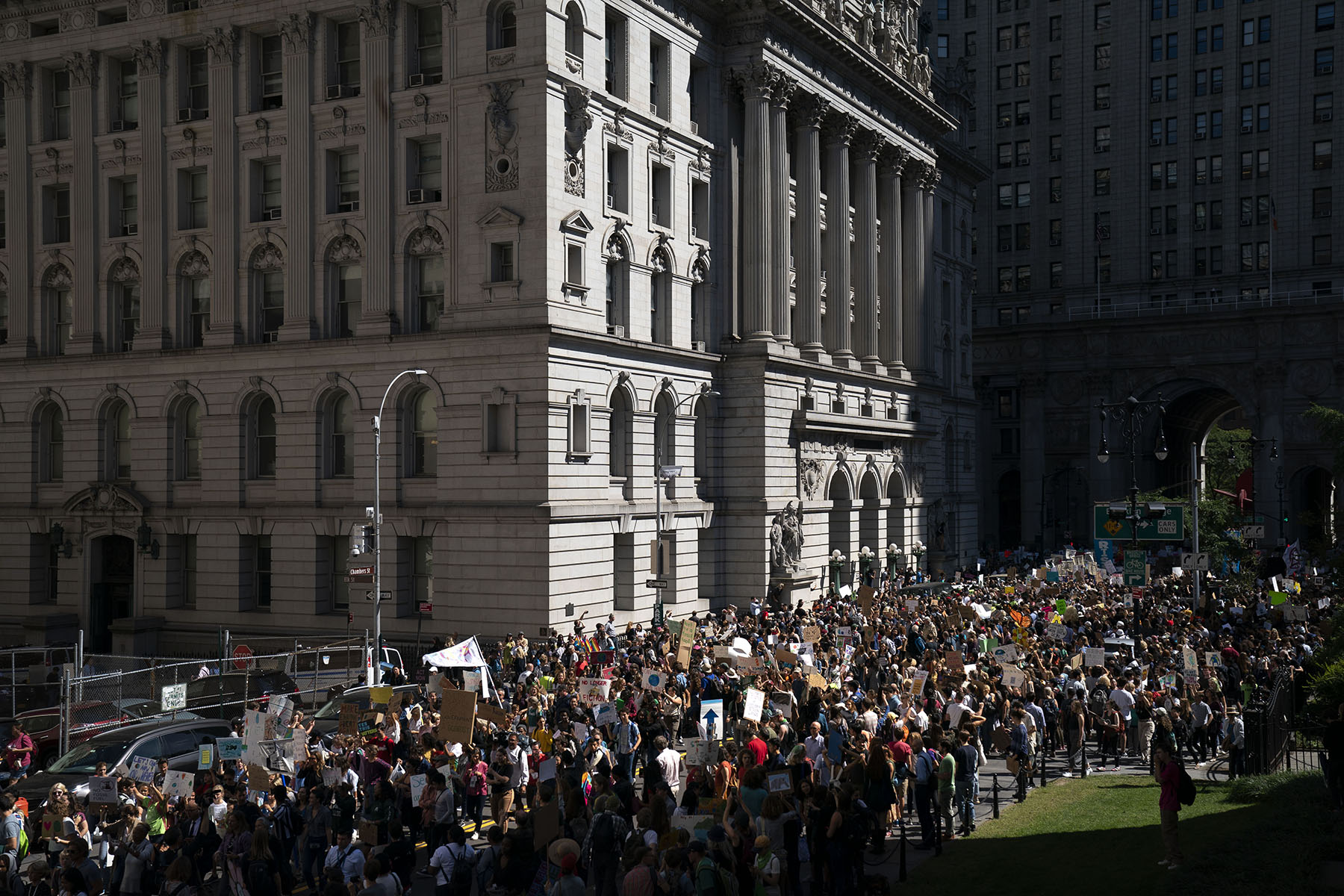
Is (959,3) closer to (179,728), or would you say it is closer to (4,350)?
(4,350)

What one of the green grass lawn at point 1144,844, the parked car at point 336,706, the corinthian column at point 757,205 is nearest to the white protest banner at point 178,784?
the parked car at point 336,706

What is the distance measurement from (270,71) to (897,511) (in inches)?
1526

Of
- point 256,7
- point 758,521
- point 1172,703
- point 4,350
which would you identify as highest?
point 256,7

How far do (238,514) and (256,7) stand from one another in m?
18.6

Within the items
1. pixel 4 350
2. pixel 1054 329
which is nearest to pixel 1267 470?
pixel 1054 329

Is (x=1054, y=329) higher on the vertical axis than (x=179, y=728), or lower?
higher

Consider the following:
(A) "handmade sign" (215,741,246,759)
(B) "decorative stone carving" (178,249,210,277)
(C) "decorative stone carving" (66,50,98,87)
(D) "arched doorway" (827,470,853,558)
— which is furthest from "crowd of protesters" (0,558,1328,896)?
(C) "decorative stone carving" (66,50,98,87)

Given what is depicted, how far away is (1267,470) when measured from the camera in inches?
3406

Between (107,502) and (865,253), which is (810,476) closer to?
(865,253)

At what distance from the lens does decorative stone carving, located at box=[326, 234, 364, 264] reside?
1832 inches

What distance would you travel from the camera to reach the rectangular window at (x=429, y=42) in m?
45.6

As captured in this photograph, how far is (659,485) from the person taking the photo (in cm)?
4684

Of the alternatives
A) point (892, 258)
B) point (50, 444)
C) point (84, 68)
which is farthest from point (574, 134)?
point (892, 258)

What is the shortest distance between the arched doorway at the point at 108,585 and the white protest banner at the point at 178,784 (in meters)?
32.5
